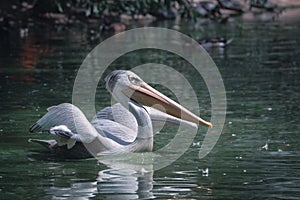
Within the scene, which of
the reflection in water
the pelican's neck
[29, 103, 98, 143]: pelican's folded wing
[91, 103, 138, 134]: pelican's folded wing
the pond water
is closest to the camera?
the reflection in water

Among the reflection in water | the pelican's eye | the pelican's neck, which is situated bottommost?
the reflection in water

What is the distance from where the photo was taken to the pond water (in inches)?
250

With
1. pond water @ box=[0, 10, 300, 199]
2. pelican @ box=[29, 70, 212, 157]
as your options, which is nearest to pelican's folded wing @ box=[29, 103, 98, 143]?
pelican @ box=[29, 70, 212, 157]

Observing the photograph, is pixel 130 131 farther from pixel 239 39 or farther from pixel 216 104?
pixel 239 39

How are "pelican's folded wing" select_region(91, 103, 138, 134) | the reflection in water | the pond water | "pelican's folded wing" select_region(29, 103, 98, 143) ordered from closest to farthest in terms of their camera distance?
1. the reflection in water
2. the pond water
3. "pelican's folded wing" select_region(29, 103, 98, 143)
4. "pelican's folded wing" select_region(91, 103, 138, 134)

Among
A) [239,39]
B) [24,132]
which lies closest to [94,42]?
[239,39]

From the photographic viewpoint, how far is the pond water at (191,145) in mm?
6340

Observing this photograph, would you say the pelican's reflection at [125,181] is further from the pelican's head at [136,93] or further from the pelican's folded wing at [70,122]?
the pelican's head at [136,93]

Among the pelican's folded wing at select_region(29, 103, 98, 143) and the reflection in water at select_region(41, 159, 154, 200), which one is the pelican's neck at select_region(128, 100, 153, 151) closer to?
the reflection in water at select_region(41, 159, 154, 200)

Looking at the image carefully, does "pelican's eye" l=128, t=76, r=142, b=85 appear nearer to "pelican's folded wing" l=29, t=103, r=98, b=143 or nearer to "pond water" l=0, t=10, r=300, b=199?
"pelican's folded wing" l=29, t=103, r=98, b=143

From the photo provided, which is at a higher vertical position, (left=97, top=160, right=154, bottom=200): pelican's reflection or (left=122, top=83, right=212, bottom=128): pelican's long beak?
(left=122, top=83, right=212, bottom=128): pelican's long beak

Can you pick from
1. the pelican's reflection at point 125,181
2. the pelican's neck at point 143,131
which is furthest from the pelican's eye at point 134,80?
the pelican's reflection at point 125,181

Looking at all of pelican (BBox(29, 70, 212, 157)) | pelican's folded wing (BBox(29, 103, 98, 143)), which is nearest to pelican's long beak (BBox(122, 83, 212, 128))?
pelican (BBox(29, 70, 212, 157))

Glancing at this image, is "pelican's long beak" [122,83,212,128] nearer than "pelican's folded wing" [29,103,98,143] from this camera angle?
No
